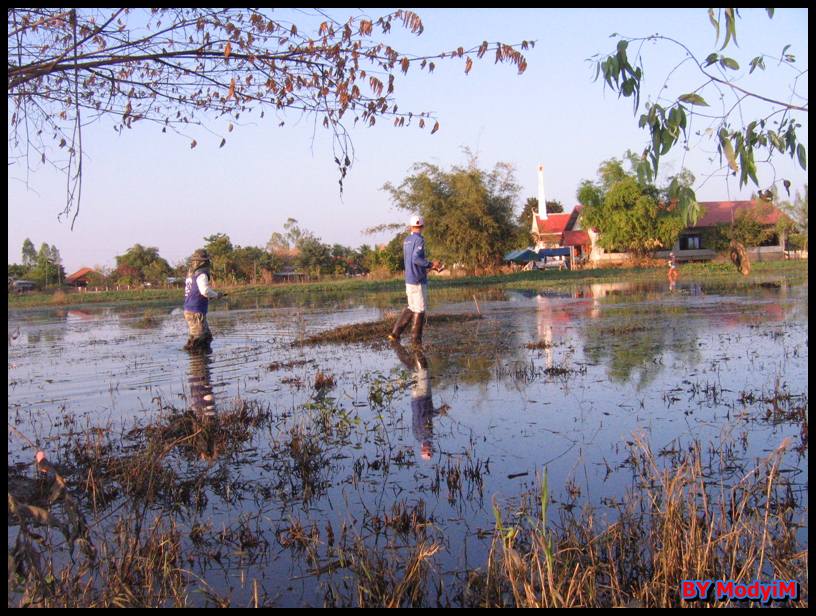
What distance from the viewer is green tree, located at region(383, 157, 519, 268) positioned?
5009 cm

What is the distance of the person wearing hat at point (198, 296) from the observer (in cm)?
1263

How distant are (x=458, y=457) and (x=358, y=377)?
4.01m

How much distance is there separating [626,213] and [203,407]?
4983 cm

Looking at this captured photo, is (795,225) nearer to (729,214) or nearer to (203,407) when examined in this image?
(729,214)

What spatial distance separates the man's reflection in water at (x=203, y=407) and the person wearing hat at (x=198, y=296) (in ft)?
2.46

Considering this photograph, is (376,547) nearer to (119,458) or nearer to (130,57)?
(119,458)

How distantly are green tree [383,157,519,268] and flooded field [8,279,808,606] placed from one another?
38555mm

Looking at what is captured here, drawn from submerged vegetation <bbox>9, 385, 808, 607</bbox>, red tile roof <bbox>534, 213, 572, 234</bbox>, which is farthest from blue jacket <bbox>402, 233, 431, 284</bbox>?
red tile roof <bbox>534, 213, 572, 234</bbox>

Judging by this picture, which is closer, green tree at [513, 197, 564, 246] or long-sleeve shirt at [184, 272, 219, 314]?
long-sleeve shirt at [184, 272, 219, 314]

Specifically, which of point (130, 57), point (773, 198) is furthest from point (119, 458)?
point (773, 198)

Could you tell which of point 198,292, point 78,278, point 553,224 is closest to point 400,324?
point 198,292

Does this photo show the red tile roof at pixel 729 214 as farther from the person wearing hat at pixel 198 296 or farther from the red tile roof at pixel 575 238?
the person wearing hat at pixel 198 296

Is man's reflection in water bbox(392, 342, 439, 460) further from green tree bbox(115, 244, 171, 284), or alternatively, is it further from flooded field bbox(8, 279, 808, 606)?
green tree bbox(115, 244, 171, 284)

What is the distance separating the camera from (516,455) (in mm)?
5410
